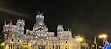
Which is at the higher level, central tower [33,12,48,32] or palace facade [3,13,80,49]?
central tower [33,12,48,32]

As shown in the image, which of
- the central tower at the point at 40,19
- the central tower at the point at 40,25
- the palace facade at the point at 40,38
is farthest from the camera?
the central tower at the point at 40,19

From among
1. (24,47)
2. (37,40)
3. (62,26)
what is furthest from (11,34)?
(62,26)

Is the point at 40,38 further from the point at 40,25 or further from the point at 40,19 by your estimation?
the point at 40,19

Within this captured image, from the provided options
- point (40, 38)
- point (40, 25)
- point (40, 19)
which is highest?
point (40, 19)

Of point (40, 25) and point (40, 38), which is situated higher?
point (40, 25)

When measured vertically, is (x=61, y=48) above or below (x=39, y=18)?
below

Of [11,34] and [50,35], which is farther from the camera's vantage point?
[50,35]

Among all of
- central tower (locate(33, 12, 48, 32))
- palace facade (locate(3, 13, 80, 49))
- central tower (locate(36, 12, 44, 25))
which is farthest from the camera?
central tower (locate(36, 12, 44, 25))

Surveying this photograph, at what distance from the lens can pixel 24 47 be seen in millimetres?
87750

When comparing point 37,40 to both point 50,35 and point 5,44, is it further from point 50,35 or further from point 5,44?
point 5,44

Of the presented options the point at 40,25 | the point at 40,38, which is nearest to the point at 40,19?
the point at 40,25

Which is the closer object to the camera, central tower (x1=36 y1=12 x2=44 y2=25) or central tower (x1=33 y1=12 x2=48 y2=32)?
central tower (x1=33 y1=12 x2=48 y2=32)

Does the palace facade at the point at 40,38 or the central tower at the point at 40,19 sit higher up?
the central tower at the point at 40,19

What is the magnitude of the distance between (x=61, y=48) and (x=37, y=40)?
Result: 1689 centimetres
